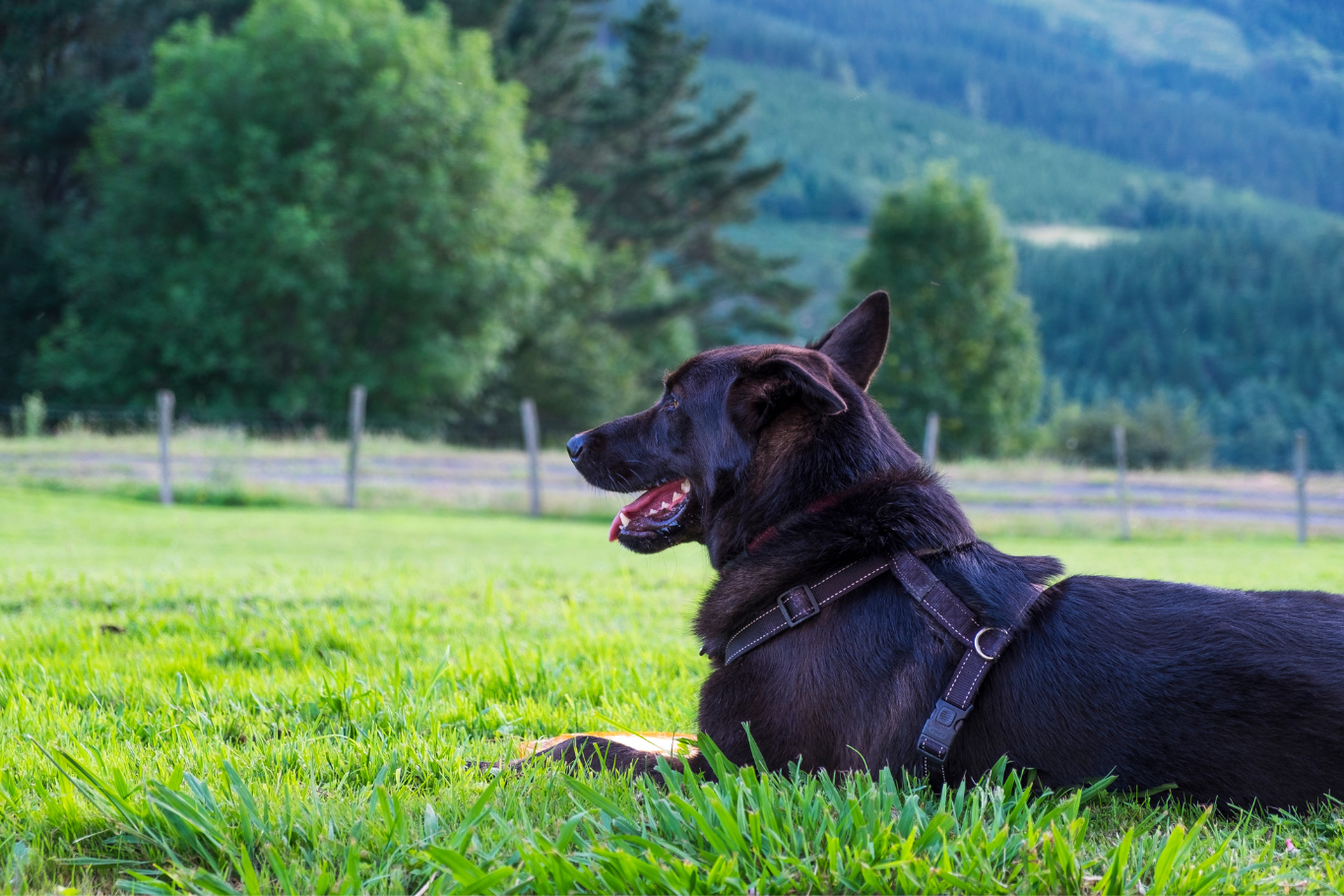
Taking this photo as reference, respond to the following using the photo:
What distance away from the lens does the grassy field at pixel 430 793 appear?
168cm

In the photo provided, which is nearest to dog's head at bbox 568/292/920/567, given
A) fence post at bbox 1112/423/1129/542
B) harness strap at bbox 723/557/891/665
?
harness strap at bbox 723/557/891/665

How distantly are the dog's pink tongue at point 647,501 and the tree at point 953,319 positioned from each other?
36186 millimetres

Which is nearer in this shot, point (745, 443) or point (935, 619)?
point (935, 619)

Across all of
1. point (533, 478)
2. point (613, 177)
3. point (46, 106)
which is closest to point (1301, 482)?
point (533, 478)

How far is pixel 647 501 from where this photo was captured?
304 centimetres

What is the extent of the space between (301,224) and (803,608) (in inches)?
1084

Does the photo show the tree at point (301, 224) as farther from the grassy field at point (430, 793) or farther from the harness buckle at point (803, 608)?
the harness buckle at point (803, 608)

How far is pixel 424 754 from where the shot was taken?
2408 mm

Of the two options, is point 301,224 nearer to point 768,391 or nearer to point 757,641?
point 768,391

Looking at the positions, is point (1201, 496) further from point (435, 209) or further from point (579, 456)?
point (435, 209)

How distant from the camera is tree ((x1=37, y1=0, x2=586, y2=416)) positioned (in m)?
27.9

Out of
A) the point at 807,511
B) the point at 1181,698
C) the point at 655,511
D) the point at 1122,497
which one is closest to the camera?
the point at 1181,698

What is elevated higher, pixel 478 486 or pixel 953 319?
pixel 953 319

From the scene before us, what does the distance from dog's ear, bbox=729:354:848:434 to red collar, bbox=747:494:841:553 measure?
23 centimetres
